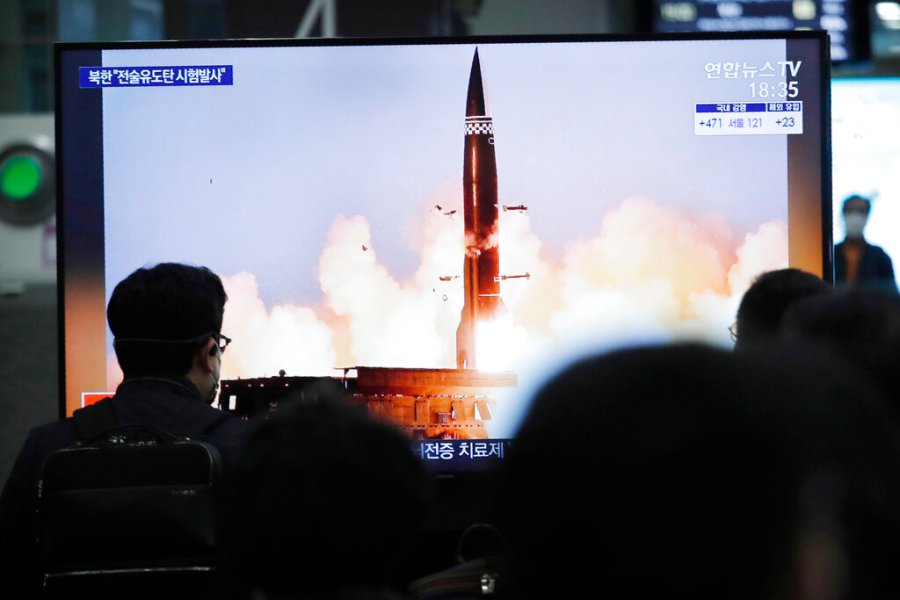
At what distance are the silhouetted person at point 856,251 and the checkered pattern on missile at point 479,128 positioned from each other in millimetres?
1716

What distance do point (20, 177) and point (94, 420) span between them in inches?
107

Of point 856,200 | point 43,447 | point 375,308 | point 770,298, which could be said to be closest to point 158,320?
point 43,447

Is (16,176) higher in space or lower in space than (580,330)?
higher

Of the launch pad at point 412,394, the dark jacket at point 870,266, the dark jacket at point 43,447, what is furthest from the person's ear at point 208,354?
A: the dark jacket at point 870,266

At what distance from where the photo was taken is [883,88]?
4805 mm

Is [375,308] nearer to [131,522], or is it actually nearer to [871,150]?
[131,522]

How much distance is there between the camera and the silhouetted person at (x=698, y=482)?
0.78m

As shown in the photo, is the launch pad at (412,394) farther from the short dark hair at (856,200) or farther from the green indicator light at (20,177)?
the short dark hair at (856,200)

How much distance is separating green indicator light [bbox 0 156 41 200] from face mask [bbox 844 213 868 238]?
3.46 meters

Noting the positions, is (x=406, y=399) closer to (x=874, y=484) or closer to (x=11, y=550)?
(x=11, y=550)

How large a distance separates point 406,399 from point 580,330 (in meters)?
0.62

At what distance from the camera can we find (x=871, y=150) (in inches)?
191

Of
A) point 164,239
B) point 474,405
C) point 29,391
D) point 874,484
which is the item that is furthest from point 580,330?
point 874,484

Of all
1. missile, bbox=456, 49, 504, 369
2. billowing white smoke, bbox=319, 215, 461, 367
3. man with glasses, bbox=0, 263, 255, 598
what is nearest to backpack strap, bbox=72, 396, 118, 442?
man with glasses, bbox=0, 263, 255, 598
